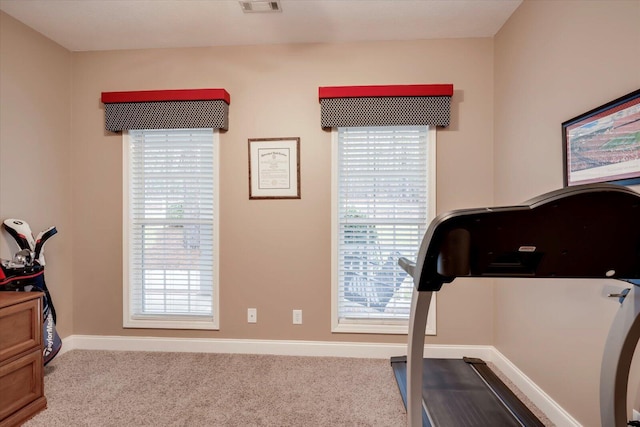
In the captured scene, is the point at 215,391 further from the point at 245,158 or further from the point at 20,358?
the point at 245,158

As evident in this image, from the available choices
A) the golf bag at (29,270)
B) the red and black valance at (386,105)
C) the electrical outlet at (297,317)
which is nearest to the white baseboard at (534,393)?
the electrical outlet at (297,317)

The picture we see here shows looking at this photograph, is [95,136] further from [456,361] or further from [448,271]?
[456,361]

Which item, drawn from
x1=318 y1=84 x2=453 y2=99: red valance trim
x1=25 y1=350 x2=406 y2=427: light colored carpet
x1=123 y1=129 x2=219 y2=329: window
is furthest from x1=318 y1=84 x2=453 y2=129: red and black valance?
x1=25 y1=350 x2=406 y2=427: light colored carpet

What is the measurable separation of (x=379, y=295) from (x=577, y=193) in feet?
6.46

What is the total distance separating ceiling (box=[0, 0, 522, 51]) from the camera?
7.23 ft

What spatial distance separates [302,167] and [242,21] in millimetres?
1242

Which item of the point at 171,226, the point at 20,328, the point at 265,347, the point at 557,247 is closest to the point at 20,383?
the point at 20,328

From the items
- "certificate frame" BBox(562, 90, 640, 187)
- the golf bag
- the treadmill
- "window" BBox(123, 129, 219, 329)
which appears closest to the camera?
the treadmill

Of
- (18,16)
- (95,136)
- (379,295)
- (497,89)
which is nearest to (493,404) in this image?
(379,295)

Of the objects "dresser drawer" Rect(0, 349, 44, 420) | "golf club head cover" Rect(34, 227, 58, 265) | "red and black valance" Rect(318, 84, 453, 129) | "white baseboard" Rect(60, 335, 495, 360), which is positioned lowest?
"white baseboard" Rect(60, 335, 495, 360)

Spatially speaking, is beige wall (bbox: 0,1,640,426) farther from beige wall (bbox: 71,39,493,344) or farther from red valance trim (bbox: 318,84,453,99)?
red valance trim (bbox: 318,84,453,99)

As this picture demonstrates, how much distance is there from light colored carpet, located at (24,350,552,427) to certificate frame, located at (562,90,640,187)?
1.75 metres

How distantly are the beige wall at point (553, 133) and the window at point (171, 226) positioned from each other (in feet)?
8.12

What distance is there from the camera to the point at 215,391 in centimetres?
214
